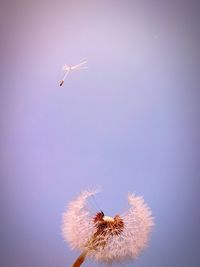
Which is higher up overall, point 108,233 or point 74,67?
point 74,67

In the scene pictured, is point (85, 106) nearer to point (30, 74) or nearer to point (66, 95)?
point (66, 95)

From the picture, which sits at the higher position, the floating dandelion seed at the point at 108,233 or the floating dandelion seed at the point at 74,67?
the floating dandelion seed at the point at 74,67

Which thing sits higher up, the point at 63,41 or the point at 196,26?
the point at 196,26

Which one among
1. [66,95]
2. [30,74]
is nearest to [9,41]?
[30,74]

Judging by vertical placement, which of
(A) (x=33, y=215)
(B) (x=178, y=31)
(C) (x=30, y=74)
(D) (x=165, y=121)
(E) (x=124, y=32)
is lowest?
(A) (x=33, y=215)

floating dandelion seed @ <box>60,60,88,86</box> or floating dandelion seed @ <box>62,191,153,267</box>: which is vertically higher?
floating dandelion seed @ <box>60,60,88,86</box>

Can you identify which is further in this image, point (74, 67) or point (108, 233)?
point (74, 67)

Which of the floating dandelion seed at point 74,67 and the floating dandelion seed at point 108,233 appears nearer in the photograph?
the floating dandelion seed at point 108,233

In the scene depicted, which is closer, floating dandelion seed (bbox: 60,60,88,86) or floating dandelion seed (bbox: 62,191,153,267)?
floating dandelion seed (bbox: 62,191,153,267)
